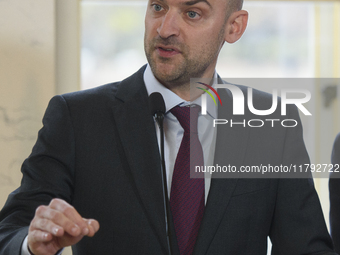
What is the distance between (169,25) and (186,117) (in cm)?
31

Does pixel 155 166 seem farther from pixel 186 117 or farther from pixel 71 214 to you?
pixel 71 214

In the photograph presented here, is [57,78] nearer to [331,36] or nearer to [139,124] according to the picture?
[139,124]

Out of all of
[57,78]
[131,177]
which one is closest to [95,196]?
[131,177]

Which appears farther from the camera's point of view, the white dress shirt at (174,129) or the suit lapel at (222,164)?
the white dress shirt at (174,129)

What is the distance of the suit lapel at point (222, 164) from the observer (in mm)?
1240

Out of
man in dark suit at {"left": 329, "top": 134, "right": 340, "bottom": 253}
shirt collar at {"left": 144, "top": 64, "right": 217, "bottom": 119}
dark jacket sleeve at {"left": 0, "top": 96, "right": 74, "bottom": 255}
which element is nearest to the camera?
dark jacket sleeve at {"left": 0, "top": 96, "right": 74, "bottom": 255}

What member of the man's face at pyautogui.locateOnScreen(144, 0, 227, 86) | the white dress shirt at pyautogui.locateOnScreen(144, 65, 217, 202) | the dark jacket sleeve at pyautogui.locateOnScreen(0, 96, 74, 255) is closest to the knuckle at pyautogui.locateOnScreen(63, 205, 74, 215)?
the dark jacket sleeve at pyautogui.locateOnScreen(0, 96, 74, 255)

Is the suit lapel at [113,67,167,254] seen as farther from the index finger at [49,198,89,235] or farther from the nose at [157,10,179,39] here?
the index finger at [49,198,89,235]

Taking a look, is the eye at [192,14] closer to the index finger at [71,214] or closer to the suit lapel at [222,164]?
the suit lapel at [222,164]

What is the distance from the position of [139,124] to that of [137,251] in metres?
0.39

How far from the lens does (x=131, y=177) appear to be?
1.27m

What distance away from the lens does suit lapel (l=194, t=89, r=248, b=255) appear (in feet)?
4.07

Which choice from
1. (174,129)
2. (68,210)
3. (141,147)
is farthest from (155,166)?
(68,210)

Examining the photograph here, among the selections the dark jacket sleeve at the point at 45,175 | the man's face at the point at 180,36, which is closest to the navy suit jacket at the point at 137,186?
the dark jacket sleeve at the point at 45,175
